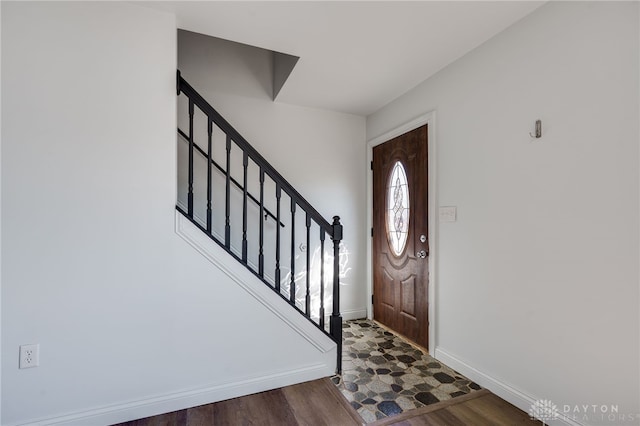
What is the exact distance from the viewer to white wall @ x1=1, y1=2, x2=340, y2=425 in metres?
1.51

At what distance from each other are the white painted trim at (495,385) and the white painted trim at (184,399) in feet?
3.06

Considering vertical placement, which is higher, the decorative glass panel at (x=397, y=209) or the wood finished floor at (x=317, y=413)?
the decorative glass panel at (x=397, y=209)

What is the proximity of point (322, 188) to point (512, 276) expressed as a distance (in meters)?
1.93

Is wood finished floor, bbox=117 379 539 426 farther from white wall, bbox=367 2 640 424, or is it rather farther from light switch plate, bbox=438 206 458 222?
light switch plate, bbox=438 206 458 222

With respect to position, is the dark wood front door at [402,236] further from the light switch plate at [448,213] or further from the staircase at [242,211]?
the staircase at [242,211]

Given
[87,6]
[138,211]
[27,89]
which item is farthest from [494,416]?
[87,6]

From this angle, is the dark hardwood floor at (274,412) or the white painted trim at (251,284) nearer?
the dark hardwood floor at (274,412)

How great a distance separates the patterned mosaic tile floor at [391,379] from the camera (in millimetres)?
1855

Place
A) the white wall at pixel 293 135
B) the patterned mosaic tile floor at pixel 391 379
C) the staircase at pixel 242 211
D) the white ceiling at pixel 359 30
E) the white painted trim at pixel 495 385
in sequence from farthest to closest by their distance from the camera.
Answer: the white wall at pixel 293 135 < the staircase at pixel 242 211 < the patterned mosaic tile floor at pixel 391 379 < the white ceiling at pixel 359 30 < the white painted trim at pixel 495 385

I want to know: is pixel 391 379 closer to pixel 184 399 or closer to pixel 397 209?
pixel 184 399

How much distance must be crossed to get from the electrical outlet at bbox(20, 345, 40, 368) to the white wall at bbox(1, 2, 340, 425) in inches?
1.2

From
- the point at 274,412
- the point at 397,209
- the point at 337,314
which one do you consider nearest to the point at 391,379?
the point at 337,314

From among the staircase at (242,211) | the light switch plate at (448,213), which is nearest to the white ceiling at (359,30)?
the staircase at (242,211)

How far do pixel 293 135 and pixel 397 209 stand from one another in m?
1.32
